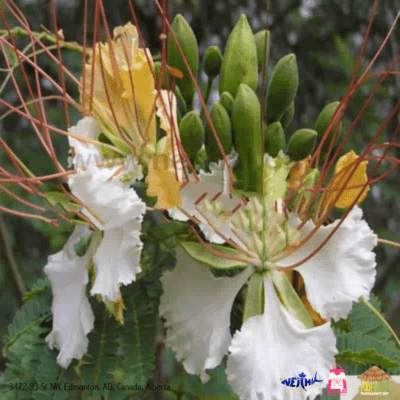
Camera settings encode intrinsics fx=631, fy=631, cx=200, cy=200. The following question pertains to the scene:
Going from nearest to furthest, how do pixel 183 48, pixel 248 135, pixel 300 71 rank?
pixel 248 135
pixel 183 48
pixel 300 71

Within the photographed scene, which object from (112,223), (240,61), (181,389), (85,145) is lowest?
(181,389)

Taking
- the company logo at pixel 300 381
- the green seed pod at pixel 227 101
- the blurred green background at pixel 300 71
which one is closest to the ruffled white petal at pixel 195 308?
the company logo at pixel 300 381

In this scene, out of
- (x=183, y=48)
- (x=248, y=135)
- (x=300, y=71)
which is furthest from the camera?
(x=300, y=71)

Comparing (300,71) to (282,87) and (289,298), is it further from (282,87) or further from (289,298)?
(289,298)

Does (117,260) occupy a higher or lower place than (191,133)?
lower

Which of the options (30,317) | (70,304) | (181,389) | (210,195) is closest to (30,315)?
(30,317)

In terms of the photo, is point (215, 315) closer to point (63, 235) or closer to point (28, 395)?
point (28, 395)

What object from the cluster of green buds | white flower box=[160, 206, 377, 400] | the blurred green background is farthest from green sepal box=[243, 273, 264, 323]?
the blurred green background
